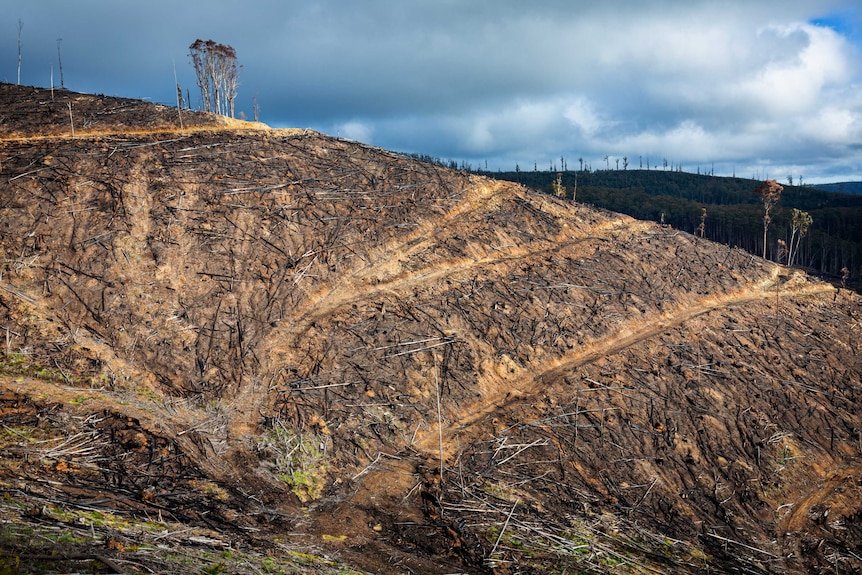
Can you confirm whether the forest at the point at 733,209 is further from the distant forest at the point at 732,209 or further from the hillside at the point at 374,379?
the hillside at the point at 374,379

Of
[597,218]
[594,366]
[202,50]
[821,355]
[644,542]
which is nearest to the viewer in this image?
[644,542]

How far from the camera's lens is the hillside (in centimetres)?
1026

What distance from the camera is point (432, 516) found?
11.2 metres

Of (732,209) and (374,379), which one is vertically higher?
(732,209)

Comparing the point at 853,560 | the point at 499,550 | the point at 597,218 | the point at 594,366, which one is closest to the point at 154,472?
the point at 499,550

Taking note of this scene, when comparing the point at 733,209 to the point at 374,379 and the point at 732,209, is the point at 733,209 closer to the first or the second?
the point at 732,209

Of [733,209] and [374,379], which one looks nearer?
[374,379]

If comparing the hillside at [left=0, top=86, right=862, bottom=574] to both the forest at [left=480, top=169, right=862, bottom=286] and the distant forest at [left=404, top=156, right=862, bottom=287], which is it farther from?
the distant forest at [left=404, top=156, right=862, bottom=287]

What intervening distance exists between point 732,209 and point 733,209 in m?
0.20

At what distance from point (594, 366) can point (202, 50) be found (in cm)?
3925

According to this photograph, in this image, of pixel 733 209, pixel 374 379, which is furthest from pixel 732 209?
pixel 374 379

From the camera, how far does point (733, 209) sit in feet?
365

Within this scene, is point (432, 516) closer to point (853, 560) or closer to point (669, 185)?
point (853, 560)

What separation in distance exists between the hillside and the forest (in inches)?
982
